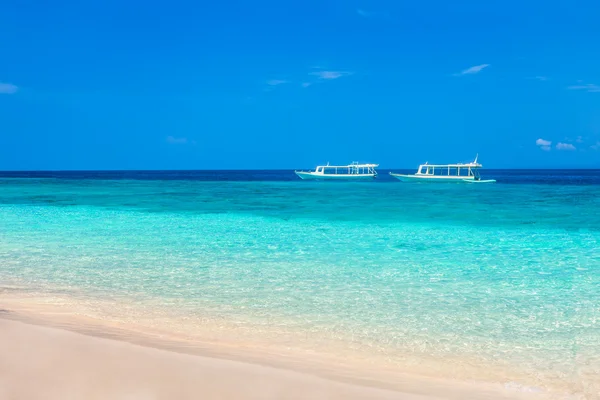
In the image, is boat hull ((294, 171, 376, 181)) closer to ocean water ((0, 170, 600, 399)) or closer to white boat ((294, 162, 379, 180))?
white boat ((294, 162, 379, 180))

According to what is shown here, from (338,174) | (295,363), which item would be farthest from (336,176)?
(295,363)

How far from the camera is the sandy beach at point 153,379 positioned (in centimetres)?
335

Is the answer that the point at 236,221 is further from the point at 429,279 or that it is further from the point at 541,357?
the point at 541,357

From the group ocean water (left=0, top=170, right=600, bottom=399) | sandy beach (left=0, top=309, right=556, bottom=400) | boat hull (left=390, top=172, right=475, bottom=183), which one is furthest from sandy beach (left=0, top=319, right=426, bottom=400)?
boat hull (left=390, top=172, right=475, bottom=183)

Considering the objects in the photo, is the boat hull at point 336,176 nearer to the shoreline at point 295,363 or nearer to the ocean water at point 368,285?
the ocean water at point 368,285

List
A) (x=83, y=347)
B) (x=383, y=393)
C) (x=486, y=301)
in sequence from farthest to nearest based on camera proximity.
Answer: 1. (x=486, y=301)
2. (x=83, y=347)
3. (x=383, y=393)

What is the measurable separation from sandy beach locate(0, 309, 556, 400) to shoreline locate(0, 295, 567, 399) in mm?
18

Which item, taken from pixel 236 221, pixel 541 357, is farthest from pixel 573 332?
pixel 236 221

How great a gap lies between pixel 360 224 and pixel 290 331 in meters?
11.1

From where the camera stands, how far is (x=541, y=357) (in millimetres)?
4586

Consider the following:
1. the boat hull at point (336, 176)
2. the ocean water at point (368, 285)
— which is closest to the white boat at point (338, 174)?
the boat hull at point (336, 176)

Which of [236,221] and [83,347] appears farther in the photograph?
[236,221]

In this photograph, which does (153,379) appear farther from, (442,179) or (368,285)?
(442,179)

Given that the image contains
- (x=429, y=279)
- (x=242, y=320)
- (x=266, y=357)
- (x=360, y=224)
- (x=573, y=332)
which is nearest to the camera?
(x=266, y=357)
